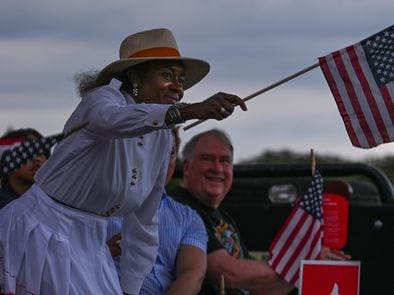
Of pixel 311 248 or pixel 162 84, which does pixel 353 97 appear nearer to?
pixel 162 84

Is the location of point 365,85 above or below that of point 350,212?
above

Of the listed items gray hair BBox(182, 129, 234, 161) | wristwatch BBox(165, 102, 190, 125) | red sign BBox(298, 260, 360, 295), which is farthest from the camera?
gray hair BBox(182, 129, 234, 161)

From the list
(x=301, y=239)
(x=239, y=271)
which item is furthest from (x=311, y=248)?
(x=239, y=271)

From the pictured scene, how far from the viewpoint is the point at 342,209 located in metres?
8.71

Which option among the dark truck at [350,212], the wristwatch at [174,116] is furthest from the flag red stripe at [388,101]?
the dark truck at [350,212]

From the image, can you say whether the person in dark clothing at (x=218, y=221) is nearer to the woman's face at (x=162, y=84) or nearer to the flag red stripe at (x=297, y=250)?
the flag red stripe at (x=297, y=250)

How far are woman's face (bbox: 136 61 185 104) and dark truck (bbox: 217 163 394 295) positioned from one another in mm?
2812

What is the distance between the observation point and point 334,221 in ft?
28.5

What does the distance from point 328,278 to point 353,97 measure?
1857mm

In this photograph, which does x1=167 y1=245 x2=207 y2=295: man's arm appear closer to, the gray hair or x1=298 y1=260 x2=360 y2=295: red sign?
x1=298 y1=260 x2=360 y2=295: red sign

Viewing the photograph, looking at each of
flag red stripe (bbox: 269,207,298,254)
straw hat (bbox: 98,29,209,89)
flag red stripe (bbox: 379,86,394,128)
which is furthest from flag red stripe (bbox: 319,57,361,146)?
flag red stripe (bbox: 269,207,298,254)

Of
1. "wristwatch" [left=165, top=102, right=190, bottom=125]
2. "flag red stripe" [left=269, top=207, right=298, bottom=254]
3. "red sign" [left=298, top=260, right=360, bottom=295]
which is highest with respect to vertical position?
"wristwatch" [left=165, top=102, right=190, bottom=125]

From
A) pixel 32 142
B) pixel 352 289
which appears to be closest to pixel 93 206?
pixel 32 142

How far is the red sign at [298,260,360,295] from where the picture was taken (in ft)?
27.2
